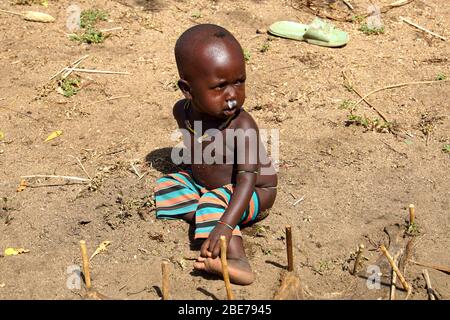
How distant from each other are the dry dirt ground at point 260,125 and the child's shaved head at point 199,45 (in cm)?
105

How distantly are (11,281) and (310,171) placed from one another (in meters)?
2.09

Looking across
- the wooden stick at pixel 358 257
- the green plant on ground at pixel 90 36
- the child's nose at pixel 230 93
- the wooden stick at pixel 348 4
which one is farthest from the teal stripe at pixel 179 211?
the wooden stick at pixel 348 4

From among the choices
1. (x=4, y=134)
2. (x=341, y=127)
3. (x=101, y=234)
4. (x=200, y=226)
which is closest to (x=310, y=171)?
(x=341, y=127)

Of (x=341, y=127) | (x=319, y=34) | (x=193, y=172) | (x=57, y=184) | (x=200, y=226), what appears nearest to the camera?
(x=200, y=226)

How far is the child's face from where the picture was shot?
366 centimetres

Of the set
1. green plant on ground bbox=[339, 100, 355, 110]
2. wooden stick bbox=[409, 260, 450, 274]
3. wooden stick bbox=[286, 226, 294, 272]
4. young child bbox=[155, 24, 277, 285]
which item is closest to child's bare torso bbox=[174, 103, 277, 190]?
young child bbox=[155, 24, 277, 285]

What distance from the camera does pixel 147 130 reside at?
5141 mm

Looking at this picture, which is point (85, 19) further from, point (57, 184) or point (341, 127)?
point (341, 127)

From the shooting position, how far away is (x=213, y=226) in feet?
12.8

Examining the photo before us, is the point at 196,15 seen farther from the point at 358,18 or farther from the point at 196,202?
the point at 196,202

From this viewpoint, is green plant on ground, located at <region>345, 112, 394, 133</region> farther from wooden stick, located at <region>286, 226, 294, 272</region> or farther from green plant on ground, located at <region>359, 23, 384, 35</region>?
wooden stick, located at <region>286, 226, 294, 272</region>

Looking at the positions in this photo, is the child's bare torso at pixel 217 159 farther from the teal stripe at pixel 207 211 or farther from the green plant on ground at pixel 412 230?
the green plant on ground at pixel 412 230

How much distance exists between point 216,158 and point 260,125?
121cm

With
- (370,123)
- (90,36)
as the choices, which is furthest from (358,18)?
(90,36)
